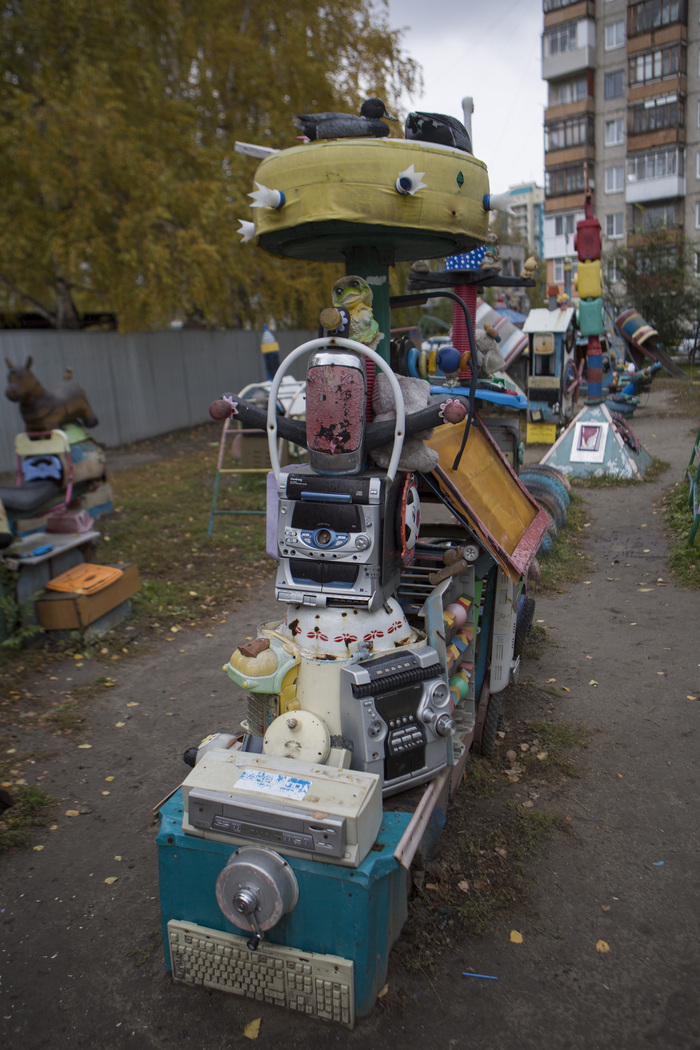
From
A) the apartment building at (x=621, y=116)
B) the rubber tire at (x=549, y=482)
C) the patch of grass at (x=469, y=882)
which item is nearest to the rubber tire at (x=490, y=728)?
the patch of grass at (x=469, y=882)

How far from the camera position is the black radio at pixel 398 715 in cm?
271

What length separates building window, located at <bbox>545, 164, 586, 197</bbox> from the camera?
32750mm

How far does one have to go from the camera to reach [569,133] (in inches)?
1288

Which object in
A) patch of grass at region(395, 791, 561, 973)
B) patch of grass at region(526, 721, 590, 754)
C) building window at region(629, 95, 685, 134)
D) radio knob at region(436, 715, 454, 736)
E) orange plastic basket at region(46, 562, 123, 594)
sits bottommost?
patch of grass at region(526, 721, 590, 754)

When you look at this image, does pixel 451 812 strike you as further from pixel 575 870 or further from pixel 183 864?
pixel 183 864

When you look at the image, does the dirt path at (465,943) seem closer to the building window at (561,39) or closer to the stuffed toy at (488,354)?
the stuffed toy at (488,354)

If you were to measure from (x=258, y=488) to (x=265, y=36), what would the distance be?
13046mm

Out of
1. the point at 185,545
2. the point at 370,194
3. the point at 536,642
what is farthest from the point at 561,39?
the point at 370,194

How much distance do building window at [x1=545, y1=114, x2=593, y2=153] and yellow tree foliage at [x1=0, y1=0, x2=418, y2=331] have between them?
54.7 feet

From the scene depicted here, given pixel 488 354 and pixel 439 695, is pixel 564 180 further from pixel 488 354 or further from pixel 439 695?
pixel 439 695

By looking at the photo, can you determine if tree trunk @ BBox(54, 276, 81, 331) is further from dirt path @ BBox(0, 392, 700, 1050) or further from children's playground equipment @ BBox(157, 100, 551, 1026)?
children's playground equipment @ BBox(157, 100, 551, 1026)

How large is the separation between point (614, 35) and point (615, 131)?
3.49 metres

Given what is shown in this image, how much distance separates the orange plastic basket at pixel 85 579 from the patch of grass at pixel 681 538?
4.79m

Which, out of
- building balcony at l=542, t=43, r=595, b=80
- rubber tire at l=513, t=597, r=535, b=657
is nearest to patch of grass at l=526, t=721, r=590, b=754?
rubber tire at l=513, t=597, r=535, b=657
